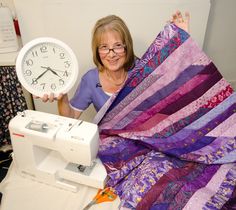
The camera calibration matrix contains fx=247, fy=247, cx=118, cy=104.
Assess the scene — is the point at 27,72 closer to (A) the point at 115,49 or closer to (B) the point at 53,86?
(B) the point at 53,86

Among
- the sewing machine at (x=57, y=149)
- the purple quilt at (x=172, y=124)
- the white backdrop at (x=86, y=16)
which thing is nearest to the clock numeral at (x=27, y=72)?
the sewing machine at (x=57, y=149)

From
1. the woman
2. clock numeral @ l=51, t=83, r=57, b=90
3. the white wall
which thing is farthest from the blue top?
the white wall

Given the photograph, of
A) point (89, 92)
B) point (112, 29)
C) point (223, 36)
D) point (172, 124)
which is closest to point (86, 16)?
point (112, 29)

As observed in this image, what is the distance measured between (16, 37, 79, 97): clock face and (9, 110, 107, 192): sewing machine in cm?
12

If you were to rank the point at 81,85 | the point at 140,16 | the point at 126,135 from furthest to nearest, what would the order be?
the point at 140,16, the point at 81,85, the point at 126,135

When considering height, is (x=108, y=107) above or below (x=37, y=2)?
below

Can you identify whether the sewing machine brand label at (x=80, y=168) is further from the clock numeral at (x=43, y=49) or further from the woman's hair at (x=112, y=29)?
the woman's hair at (x=112, y=29)

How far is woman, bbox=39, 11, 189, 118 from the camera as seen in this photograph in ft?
3.97

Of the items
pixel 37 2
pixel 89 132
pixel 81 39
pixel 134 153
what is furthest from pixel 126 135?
pixel 37 2

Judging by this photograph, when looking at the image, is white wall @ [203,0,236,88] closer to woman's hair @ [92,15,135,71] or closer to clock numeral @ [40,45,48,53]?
woman's hair @ [92,15,135,71]

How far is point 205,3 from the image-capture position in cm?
156

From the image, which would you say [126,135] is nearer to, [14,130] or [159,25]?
[14,130]

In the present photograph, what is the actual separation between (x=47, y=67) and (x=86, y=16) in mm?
677

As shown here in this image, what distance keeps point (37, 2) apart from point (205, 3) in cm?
104
